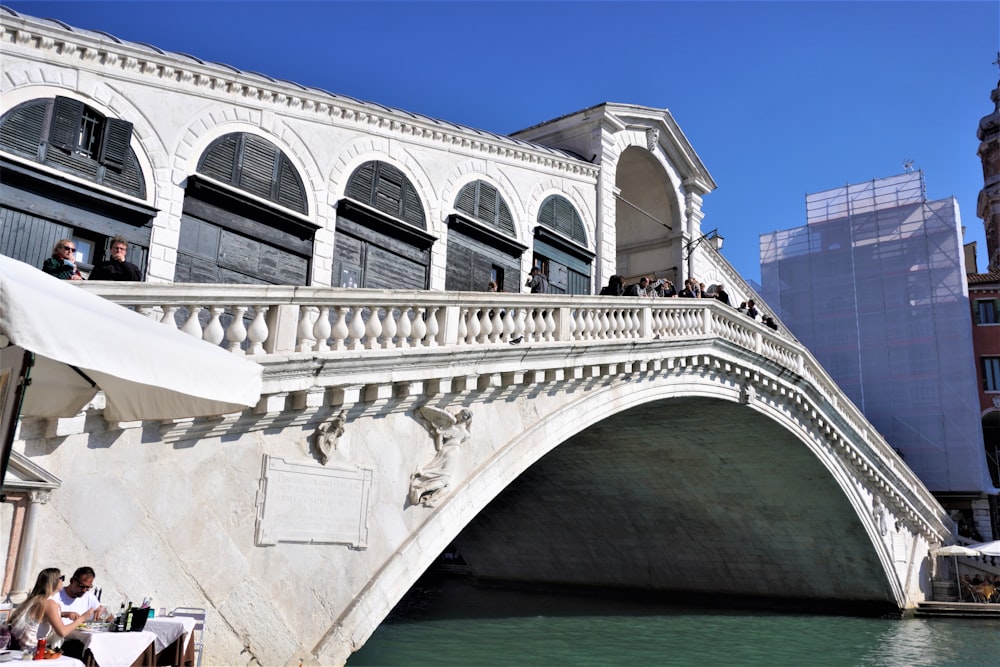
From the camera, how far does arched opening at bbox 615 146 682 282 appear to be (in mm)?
19984

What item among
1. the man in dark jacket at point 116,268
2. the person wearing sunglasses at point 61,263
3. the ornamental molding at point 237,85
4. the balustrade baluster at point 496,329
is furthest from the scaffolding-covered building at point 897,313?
the person wearing sunglasses at point 61,263

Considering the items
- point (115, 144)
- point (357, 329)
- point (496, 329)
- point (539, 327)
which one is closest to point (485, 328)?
point (496, 329)

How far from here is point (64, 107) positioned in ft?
28.0

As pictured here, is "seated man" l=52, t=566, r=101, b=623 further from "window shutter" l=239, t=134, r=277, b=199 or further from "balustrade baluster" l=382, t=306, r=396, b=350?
"window shutter" l=239, t=134, r=277, b=199

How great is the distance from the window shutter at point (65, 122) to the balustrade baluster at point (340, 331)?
3507 mm

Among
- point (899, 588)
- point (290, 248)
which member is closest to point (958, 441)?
point (899, 588)

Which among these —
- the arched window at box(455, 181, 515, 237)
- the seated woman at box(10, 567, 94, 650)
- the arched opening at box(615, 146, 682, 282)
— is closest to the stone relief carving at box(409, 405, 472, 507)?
the seated woman at box(10, 567, 94, 650)

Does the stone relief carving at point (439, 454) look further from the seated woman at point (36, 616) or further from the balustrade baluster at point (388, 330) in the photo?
the seated woman at point (36, 616)

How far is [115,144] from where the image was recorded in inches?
352

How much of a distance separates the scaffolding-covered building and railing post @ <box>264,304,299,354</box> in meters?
27.3

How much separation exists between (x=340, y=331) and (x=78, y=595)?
10.1 ft

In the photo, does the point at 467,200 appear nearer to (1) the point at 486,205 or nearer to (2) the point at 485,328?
(1) the point at 486,205

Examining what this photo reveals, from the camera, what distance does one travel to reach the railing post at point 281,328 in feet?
23.3

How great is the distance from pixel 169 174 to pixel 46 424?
4.48m
